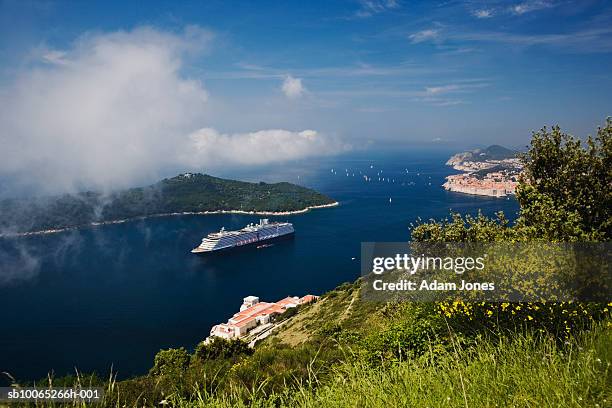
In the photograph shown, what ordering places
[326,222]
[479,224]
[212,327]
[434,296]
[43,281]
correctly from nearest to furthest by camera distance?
[434,296] → [479,224] → [212,327] → [43,281] → [326,222]

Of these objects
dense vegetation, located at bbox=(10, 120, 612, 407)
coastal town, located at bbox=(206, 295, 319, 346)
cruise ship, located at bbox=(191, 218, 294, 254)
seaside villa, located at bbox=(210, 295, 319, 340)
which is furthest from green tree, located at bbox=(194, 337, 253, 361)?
cruise ship, located at bbox=(191, 218, 294, 254)

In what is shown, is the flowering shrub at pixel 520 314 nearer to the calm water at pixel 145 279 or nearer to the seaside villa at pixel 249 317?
the seaside villa at pixel 249 317

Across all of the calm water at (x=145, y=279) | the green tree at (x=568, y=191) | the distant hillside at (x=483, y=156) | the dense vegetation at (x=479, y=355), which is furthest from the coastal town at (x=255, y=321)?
the distant hillside at (x=483, y=156)

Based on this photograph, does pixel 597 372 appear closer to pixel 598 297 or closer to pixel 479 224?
pixel 598 297

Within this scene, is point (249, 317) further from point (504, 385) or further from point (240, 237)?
point (240, 237)

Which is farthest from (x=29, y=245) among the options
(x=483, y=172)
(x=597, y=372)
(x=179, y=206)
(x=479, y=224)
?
(x=483, y=172)

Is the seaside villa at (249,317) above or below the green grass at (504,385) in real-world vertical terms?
below
